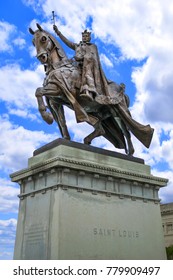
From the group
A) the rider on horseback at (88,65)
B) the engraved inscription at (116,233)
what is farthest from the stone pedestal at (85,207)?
the rider on horseback at (88,65)

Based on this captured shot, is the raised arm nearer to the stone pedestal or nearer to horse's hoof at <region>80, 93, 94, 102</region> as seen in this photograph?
horse's hoof at <region>80, 93, 94, 102</region>

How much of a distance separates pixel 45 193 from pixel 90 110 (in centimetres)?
453

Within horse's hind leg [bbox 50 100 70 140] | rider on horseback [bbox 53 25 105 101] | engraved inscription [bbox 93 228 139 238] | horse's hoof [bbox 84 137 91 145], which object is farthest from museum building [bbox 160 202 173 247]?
horse's hind leg [bbox 50 100 70 140]

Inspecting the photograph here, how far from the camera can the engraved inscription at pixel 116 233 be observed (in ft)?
46.2

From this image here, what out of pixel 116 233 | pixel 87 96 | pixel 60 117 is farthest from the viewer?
pixel 60 117

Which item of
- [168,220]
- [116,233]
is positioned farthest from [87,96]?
[168,220]

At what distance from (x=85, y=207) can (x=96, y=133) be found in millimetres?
3920

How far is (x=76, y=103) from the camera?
51.0 ft

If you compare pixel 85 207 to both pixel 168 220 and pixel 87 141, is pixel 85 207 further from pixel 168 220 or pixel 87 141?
pixel 168 220

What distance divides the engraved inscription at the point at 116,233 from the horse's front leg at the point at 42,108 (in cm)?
446

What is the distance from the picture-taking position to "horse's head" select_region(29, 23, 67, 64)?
16.0m

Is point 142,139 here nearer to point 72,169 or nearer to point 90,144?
point 90,144

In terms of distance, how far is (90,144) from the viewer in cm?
1667

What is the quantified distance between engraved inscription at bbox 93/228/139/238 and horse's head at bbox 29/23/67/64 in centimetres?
704
